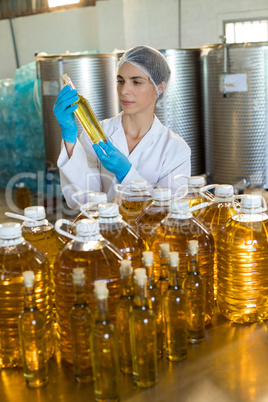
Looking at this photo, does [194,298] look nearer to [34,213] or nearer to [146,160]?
[34,213]

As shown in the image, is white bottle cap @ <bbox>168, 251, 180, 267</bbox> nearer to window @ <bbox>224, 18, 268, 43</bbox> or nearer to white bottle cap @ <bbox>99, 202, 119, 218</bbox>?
white bottle cap @ <bbox>99, 202, 119, 218</bbox>

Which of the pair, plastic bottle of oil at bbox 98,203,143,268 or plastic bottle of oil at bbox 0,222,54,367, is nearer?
plastic bottle of oil at bbox 0,222,54,367

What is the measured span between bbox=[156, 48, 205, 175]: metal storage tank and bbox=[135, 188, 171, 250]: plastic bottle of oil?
2898 millimetres

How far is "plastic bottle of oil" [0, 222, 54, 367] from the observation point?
1.14 meters

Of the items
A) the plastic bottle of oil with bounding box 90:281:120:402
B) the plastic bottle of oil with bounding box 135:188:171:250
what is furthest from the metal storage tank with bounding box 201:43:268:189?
the plastic bottle of oil with bounding box 90:281:120:402

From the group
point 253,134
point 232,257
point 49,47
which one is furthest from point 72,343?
point 49,47

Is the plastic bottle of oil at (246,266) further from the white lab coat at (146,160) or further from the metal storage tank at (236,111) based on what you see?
the metal storage tank at (236,111)

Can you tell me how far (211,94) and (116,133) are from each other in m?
2.09

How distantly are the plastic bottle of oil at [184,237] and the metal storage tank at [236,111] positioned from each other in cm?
298

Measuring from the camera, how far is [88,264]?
3.68 ft

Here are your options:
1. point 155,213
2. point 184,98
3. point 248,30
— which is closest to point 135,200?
point 155,213

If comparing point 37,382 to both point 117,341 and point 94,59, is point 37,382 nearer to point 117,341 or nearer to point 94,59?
point 117,341

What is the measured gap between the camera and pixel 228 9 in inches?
207

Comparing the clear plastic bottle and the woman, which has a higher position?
the woman
